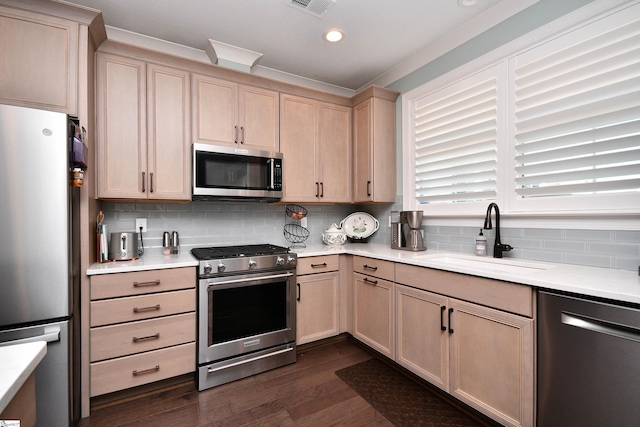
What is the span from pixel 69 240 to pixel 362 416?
1.91 m

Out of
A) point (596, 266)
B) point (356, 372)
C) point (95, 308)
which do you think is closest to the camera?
point (596, 266)

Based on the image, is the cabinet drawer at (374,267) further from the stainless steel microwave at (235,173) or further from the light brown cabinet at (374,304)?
the stainless steel microwave at (235,173)

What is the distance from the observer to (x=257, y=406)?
6.41 feet

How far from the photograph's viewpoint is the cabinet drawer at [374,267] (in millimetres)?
2352

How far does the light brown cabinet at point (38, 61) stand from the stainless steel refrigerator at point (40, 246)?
38 centimetres

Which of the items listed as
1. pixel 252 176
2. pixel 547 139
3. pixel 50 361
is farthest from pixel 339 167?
pixel 50 361

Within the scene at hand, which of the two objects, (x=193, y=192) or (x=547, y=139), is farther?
(x=193, y=192)

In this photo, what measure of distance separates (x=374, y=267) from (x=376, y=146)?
3.99 ft

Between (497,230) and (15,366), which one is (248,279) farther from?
(497,230)

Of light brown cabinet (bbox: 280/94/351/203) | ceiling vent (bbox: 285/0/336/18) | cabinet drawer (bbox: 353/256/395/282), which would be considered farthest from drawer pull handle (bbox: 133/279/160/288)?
ceiling vent (bbox: 285/0/336/18)

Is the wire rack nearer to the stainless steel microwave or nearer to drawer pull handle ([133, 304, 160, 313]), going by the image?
the stainless steel microwave

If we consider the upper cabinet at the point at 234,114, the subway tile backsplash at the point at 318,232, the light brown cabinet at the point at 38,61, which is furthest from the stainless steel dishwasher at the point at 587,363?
the light brown cabinet at the point at 38,61

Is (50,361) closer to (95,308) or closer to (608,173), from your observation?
(95,308)

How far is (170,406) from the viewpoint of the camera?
6.42 ft
